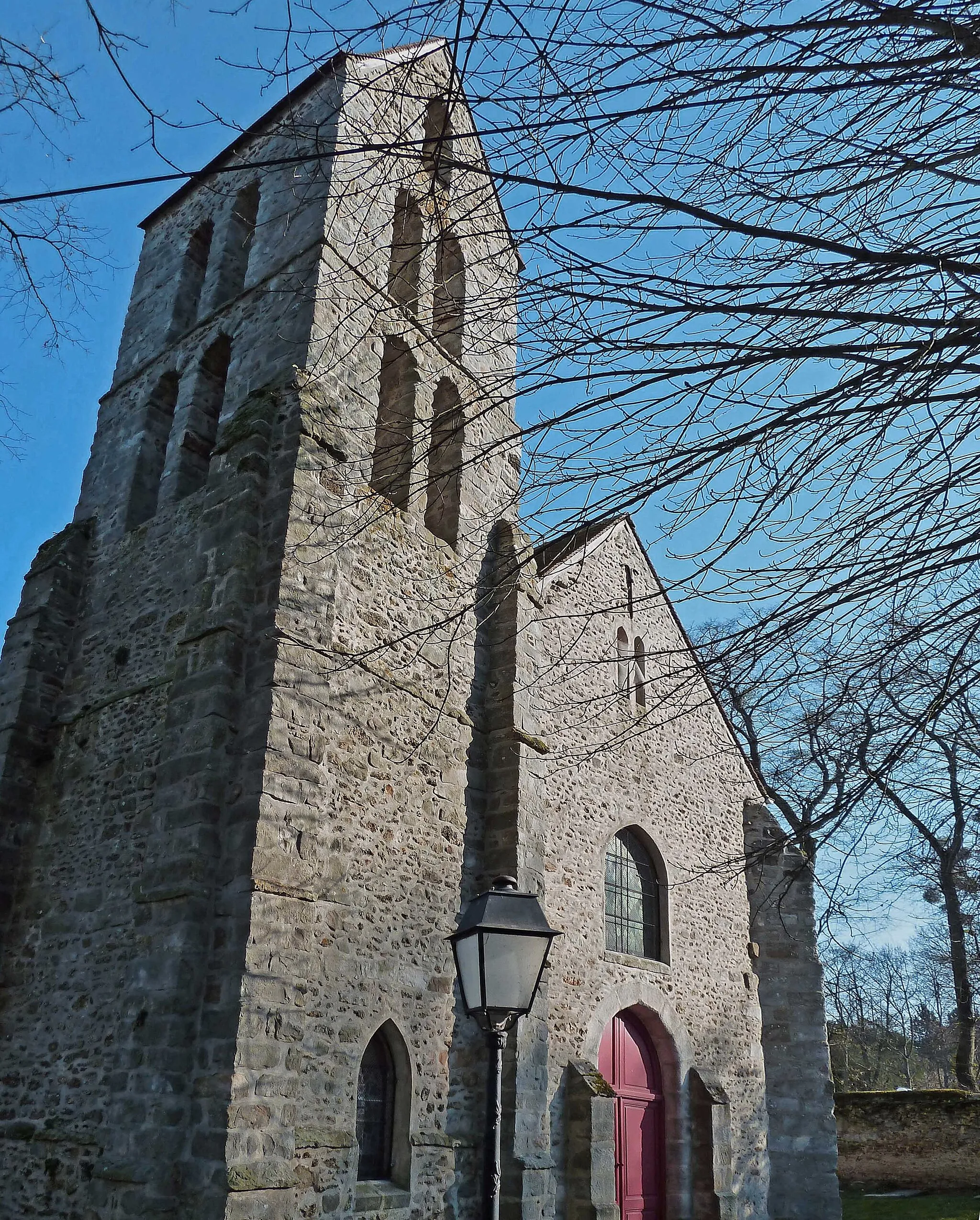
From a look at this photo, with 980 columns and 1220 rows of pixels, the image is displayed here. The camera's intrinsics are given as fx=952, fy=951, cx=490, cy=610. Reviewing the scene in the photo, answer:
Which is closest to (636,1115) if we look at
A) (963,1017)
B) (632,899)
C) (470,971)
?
(632,899)

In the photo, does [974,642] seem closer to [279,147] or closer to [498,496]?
[498,496]

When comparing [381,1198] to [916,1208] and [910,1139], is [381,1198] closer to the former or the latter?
[916,1208]

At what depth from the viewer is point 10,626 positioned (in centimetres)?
1098

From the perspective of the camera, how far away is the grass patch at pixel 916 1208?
43.1 ft

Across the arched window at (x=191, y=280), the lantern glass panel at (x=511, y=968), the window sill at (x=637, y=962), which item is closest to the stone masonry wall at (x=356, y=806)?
the lantern glass panel at (x=511, y=968)

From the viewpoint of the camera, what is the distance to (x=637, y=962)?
38.3 ft

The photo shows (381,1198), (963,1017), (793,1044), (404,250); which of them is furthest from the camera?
(963,1017)

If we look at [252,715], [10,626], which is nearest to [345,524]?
[252,715]

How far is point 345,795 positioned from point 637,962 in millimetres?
5366

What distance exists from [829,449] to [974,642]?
161 cm

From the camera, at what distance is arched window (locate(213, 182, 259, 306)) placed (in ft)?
39.9

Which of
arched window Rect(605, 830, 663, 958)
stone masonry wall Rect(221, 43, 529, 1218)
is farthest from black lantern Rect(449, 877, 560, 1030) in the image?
arched window Rect(605, 830, 663, 958)

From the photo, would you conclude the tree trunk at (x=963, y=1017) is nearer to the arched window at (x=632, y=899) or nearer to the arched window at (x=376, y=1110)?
the arched window at (x=632, y=899)

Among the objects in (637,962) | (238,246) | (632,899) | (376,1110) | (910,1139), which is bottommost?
(910,1139)
